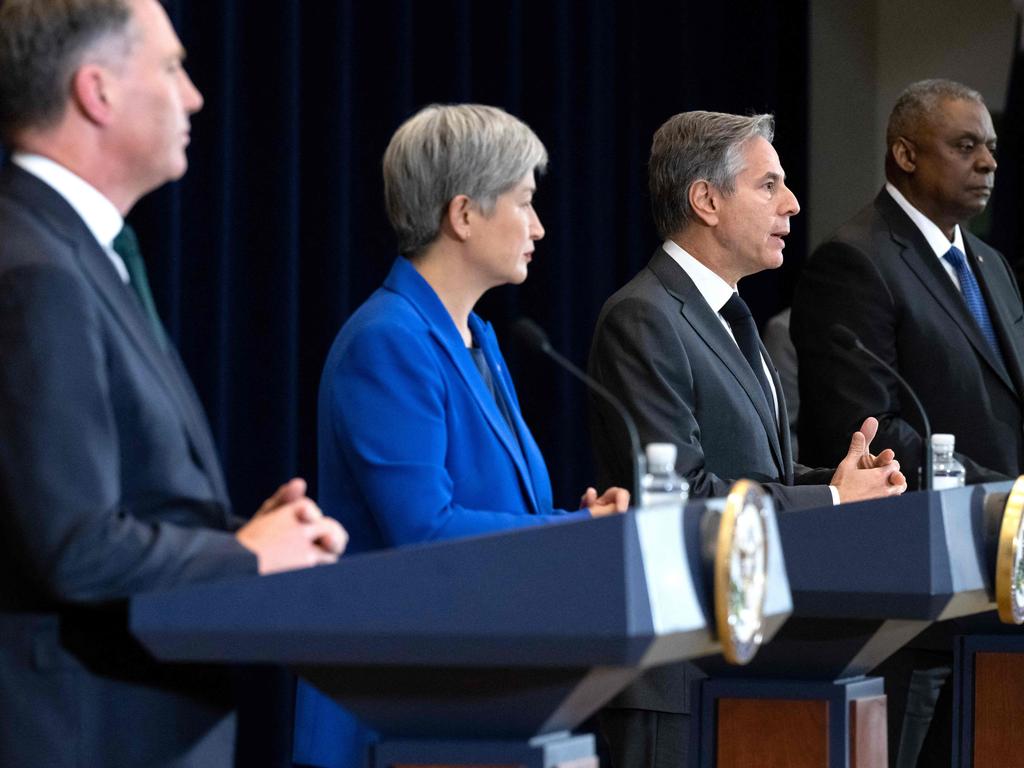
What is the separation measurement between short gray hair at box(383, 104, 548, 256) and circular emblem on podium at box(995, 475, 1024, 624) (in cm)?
92

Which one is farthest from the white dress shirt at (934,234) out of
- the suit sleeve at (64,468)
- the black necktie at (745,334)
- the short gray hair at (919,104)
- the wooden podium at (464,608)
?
the suit sleeve at (64,468)

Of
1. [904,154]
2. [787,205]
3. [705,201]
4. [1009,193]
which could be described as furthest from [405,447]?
[1009,193]

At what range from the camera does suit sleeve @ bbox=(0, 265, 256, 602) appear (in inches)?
70.5

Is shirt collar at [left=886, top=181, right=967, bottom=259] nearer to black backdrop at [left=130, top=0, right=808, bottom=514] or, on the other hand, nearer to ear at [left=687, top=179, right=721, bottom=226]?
black backdrop at [left=130, top=0, right=808, bottom=514]

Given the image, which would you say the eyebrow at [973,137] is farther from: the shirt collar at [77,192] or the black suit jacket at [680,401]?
the shirt collar at [77,192]

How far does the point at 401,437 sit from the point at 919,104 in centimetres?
237

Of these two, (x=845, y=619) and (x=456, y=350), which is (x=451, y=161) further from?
(x=845, y=619)

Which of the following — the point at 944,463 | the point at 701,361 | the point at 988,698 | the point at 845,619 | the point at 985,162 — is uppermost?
the point at 985,162

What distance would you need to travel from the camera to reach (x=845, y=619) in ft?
8.84

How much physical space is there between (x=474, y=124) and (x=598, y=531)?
1.01 m

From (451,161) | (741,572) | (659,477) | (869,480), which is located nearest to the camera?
(741,572)

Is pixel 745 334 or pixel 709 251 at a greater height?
pixel 709 251

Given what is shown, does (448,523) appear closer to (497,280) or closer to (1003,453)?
(497,280)

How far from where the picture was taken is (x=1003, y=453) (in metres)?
4.09
